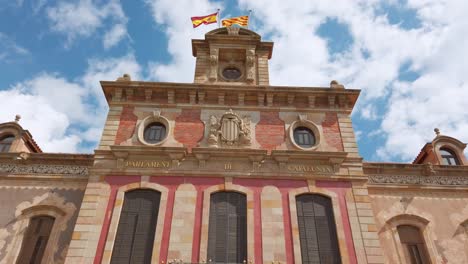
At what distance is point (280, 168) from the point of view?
51.3 feet

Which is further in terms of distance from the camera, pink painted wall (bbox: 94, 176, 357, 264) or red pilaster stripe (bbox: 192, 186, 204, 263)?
pink painted wall (bbox: 94, 176, 357, 264)

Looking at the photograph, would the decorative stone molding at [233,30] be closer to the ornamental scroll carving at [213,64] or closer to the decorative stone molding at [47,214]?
the ornamental scroll carving at [213,64]

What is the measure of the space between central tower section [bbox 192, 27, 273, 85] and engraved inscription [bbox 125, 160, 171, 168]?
5.53 m

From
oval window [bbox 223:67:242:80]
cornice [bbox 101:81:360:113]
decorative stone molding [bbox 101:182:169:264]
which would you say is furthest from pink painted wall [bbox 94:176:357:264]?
oval window [bbox 223:67:242:80]

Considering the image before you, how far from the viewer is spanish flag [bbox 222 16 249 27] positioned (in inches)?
894

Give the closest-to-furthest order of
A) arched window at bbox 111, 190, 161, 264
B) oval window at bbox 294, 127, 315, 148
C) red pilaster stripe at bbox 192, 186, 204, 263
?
red pilaster stripe at bbox 192, 186, 204, 263 → arched window at bbox 111, 190, 161, 264 → oval window at bbox 294, 127, 315, 148

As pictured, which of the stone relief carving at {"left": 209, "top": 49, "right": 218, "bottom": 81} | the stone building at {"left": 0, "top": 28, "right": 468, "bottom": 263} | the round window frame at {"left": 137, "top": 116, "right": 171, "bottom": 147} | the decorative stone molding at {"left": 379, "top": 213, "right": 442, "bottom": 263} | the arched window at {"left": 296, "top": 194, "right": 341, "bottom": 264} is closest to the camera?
the arched window at {"left": 296, "top": 194, "right": 341, "bottom": 264}

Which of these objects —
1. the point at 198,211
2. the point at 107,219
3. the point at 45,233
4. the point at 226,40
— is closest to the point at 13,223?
the point at 45,233

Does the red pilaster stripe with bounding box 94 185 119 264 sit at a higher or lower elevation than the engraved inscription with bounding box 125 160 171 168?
lower

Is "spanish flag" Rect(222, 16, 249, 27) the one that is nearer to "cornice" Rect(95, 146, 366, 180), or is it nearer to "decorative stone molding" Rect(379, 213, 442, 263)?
"cornice" Rect(95, 146, 366, 180)

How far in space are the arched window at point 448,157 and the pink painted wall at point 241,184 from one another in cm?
629

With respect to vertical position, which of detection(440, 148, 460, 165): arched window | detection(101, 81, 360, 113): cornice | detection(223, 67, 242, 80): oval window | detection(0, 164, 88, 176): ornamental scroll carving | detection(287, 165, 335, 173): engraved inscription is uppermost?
detection(223, 67, 242, 80): oval window

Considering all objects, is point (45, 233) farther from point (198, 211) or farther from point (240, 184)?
point (240, 184)

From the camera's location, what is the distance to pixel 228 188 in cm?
1500
